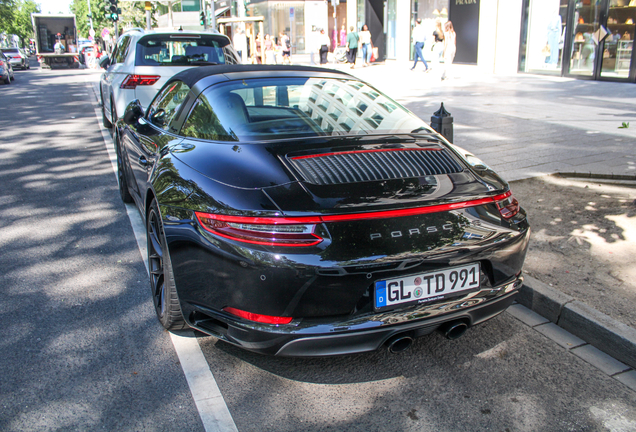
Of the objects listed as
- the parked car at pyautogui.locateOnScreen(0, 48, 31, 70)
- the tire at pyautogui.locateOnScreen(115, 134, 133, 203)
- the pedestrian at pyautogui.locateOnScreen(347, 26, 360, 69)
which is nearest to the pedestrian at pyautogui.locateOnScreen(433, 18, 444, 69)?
the pedestrian at pyautogui.locateOnScreen(347, 26, 360, 69)

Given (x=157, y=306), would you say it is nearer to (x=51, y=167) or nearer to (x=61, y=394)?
(x=61, y=394)

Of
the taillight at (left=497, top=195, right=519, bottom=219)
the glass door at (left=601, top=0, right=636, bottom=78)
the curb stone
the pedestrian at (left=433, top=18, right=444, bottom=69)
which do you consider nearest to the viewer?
the taillight at (left=497, top=195, right=519, bottom=219)

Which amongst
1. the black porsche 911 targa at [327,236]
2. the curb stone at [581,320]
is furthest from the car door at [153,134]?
the curb stone at [581,320]

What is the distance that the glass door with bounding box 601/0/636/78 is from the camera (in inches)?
615

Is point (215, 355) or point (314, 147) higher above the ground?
point (314, 147)

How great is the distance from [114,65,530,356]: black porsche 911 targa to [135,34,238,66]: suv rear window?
553 cm

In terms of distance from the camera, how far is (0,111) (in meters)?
13.7

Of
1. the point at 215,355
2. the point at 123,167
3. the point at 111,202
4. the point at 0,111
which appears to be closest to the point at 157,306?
the point at 215,355

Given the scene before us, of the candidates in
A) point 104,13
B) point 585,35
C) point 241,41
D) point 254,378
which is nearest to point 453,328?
point 254,378

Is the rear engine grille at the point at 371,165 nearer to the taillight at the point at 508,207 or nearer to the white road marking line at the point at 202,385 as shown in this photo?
the taillight at the point at 508,207

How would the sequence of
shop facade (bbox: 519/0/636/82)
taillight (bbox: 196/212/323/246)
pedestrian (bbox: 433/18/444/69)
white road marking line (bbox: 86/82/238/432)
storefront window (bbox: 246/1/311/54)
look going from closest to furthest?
taillight (bbox: 196/212/323/246) → white road marking line (bbox: 86/82/238/432) → shop facade (bbox: 519/0/636/82) → pedestrian (bbox: 433/18/444/69) → storefront window (bbox: 246/1/311/54)

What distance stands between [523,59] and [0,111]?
1695 cm

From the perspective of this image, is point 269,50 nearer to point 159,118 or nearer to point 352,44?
point 352,44

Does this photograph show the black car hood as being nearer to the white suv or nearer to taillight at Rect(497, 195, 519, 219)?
taillight at Rect(497, 195, 519, 219)
